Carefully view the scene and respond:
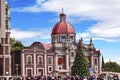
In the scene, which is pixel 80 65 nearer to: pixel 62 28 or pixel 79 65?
pixel 79 65

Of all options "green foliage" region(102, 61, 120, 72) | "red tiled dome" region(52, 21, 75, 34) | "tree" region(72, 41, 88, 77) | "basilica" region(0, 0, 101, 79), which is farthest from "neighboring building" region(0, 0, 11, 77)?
"green foliage" region(102, 61, 120, 72)

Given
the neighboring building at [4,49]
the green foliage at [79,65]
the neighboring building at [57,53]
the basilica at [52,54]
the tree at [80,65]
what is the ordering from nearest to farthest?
the neighboring building at [4,49] → the tree at [80,65] → the green foliage at [79,65] → the basilica at [52,54] → the neighboring building at [57,53]

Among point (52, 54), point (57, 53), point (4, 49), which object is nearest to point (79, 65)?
point (52, 54)

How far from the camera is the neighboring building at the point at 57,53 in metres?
98.6

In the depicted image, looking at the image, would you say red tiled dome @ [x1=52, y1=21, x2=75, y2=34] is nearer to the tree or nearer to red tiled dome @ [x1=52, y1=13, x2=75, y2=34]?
red tiled dome @ [x1=52, y1=13, x2=75, y2=34]

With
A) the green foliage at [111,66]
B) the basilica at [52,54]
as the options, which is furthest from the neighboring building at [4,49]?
the green foliage at [111,66]

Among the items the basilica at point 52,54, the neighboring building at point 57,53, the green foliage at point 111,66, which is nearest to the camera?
the basilica at point 52,54

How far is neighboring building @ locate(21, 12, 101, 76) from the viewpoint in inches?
3883

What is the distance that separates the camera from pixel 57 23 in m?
113

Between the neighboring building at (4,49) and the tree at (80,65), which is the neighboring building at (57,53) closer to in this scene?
the tree at (80,65)

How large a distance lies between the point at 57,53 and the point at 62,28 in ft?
30.0

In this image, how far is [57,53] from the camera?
4080 inches

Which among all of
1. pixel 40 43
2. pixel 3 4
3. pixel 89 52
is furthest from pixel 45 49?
pixel 3 4

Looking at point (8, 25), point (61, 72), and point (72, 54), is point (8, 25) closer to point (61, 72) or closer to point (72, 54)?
point (61, 72)
